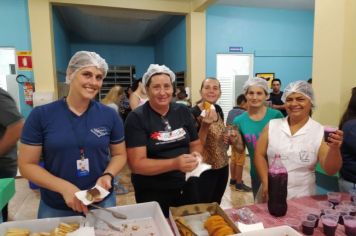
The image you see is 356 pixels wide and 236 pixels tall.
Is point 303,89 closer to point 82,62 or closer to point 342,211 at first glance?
point 342,211

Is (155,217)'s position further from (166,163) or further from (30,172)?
(30,172)

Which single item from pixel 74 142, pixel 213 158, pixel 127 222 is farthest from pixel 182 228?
pixel 213 158

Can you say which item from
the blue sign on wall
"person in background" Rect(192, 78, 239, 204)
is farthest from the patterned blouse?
the blue sign on wall

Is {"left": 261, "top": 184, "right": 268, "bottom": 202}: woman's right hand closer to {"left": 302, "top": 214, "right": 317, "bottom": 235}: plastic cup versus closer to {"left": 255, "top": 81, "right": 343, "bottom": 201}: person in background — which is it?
{"left": 255, "top": 81, "right": 343, "bottom": 201}: person in background

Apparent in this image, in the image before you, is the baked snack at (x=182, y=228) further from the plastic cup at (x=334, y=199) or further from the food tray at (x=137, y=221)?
the plastic cup at (x=334, y=199)

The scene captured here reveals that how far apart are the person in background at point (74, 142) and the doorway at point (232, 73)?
14.6ft

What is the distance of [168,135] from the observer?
62.9 inches

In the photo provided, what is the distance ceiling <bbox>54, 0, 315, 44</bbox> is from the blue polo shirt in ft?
13.1

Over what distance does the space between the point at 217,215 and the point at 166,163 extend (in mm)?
387

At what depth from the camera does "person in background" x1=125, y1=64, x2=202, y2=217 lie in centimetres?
151

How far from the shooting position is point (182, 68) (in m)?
5.93

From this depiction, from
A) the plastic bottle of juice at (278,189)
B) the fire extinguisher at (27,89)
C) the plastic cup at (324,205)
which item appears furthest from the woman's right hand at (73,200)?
the fire extinguisher at (27,89)

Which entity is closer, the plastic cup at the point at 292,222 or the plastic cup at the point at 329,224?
Result: the plastic cup at the point at 329,224

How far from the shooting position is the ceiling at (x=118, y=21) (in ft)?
17.5
